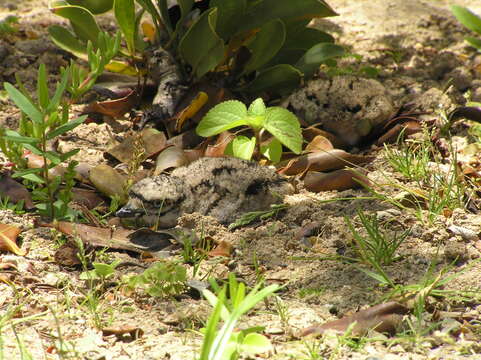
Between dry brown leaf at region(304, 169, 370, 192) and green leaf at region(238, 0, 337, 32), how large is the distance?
112cm

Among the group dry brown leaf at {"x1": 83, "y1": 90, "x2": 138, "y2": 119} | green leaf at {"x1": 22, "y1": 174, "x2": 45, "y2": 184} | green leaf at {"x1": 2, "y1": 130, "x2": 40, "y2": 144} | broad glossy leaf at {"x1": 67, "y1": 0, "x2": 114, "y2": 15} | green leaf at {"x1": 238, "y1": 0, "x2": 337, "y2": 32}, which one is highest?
broad glossy leaf at {"x1": 67, "y1": 0, "x2": 114, "y2": 15}

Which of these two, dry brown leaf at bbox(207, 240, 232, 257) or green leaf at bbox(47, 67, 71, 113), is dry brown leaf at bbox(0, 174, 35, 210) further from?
dry brown leaf at bbox(207, 240, 232, 257)

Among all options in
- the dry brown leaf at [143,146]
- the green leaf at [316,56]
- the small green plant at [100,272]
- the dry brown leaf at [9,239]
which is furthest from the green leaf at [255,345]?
the green leaf at [316,56]

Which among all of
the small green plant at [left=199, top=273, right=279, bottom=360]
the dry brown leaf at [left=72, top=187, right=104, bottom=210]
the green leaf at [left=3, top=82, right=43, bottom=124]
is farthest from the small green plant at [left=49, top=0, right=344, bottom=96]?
the small green plant at [left=199, top=273, right=279, bottom=360]

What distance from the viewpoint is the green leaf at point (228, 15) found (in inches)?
166

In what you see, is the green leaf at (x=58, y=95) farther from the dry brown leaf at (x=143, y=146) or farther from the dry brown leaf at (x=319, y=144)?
the dry brown leaf at (x=319, y=144)

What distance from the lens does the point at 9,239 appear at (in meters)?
3.13

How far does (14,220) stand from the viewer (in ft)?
11.0

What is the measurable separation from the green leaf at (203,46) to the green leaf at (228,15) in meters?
0.15

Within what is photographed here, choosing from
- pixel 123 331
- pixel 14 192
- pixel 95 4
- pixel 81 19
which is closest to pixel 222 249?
pixel 123 331

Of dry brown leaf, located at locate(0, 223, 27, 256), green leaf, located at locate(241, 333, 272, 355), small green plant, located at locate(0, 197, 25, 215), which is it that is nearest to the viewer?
green leaf, located at locate(241, 333, 272, 355)

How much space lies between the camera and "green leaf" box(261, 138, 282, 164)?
397 cm

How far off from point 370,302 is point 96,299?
108 cm

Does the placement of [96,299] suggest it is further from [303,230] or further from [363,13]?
[363,13]
